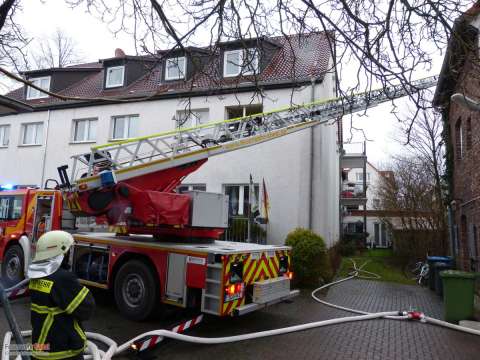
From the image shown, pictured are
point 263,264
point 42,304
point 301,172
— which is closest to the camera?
point 42,304

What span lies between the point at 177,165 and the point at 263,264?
254 centimetres

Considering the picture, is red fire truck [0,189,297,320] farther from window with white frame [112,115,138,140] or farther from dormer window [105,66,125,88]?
dormer window [105,66,125,88]

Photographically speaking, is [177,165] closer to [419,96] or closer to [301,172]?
[419,96]

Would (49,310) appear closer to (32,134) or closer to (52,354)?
(52,354)

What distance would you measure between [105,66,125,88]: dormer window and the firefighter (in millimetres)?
17081

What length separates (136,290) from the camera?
7.34 metres

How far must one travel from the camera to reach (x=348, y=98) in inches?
197

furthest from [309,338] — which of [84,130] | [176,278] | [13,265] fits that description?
[84,130]

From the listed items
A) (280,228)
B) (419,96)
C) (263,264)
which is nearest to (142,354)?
(263,264)

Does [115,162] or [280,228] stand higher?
[115,162]

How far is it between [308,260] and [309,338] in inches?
188

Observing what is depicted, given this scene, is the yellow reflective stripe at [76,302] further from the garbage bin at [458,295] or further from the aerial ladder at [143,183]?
the garbage bin at [458,295]

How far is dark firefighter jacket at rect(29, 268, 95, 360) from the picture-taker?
3.14 m

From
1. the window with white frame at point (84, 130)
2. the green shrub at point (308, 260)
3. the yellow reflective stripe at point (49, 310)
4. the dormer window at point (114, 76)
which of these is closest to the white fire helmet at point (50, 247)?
the yellow reflective stripe at point (49, 310)
